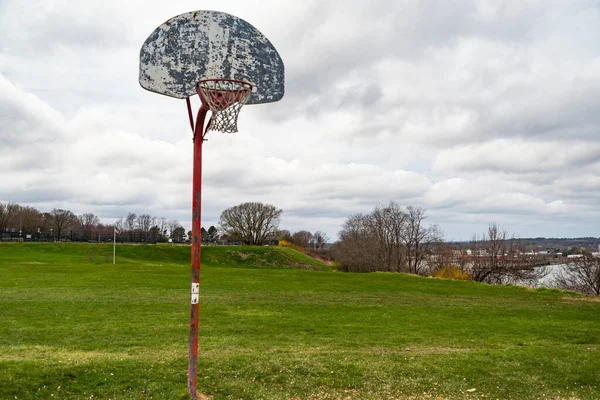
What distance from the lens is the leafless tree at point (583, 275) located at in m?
47.5

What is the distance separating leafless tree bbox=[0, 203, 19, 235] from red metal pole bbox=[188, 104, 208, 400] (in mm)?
117192

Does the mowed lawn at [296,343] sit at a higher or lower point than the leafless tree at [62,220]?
lower

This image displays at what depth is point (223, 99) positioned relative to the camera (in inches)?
305

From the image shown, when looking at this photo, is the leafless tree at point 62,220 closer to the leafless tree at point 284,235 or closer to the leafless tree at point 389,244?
the leafless tree at point 284,235

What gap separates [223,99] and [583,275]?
53.2 m

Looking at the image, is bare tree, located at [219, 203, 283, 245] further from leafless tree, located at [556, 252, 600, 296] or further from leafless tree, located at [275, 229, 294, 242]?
leafless tree, located at [556, 252, 600, 296]

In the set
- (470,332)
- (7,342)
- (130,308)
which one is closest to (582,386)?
(470,332)

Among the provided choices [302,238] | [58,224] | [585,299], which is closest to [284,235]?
[302,238]

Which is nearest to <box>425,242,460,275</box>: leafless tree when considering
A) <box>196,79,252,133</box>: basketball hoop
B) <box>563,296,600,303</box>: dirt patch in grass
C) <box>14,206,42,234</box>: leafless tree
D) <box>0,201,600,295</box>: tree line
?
<box>0,201,600,295</box>: tree line

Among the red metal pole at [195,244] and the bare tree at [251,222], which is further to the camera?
the bare tree at [251,222]

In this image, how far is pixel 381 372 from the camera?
360 inches

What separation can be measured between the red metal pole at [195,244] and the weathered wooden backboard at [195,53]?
66 cm


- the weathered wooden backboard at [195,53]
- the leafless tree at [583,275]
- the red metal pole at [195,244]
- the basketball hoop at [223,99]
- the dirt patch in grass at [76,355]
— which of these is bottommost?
the leafless tree at [583,275]

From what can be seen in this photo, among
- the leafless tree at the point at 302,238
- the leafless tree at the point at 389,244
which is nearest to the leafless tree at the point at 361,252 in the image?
the leafless tree at the point at 389,244
